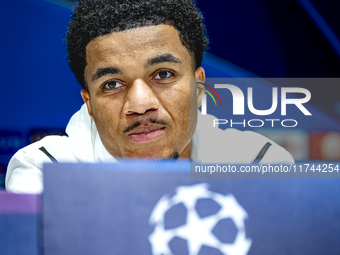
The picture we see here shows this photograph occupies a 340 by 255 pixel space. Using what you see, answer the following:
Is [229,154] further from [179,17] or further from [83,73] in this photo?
[83,73]

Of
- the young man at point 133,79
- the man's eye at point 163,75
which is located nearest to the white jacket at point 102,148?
the young man at point 133,79

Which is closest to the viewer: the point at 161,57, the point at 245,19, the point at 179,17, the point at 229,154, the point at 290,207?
the point at 290,207

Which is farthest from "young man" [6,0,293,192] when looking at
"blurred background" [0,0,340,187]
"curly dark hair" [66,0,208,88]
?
"blurred background" [0,0,340,187]

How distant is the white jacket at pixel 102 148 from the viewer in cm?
137

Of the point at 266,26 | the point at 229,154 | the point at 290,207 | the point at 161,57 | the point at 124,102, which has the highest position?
the point at 266,26

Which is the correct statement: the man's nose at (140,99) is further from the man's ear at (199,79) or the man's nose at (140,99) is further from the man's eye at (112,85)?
the man's ear at (199,79)

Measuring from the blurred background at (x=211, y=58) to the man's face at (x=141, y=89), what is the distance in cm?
82

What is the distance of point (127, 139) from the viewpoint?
4.15ft

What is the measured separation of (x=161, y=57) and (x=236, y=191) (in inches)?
28.7

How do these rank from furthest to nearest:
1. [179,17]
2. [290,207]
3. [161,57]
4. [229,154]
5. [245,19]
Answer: [245,19] → [229,154] → [179,17] → [161,57] → [290,207]

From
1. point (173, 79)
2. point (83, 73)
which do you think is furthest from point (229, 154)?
point (83, 73)

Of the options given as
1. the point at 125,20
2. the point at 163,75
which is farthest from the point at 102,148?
the point at 125,20

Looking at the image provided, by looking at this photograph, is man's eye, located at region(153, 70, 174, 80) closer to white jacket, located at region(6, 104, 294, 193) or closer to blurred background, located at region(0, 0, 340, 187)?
white jacket, located at region(6, 104, 294, 193)

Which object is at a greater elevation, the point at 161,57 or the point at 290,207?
the point at 161,57
